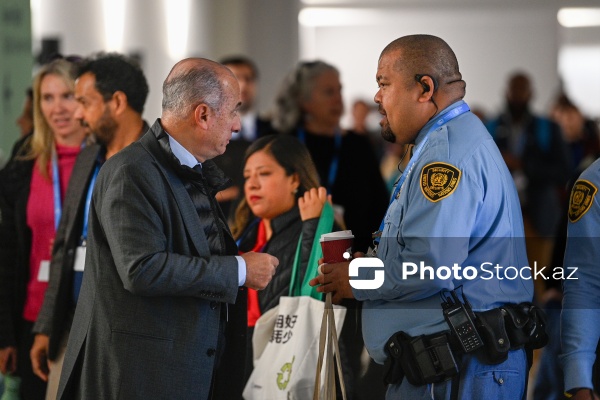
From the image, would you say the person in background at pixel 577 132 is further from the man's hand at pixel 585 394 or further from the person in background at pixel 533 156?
the man's hand at pixel 585 394

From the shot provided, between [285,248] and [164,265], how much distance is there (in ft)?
3.21

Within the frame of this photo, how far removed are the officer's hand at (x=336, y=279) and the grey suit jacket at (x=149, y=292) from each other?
308 millimetres

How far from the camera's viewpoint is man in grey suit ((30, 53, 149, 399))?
3645 millimetres

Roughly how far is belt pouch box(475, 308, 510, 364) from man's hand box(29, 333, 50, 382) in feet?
5.90

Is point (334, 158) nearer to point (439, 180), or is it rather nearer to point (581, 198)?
point (581, 198)

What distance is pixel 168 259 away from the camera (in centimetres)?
276

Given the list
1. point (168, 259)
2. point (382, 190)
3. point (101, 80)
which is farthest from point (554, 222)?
point (168, 259)

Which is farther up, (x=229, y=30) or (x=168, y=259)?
(x=229, y=30)

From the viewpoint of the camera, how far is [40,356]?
3.87m

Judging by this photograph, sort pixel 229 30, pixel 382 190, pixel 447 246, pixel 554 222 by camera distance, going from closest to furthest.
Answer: pixel 447 246
pixel 382 190
pixel 554 222
pixel 229 30

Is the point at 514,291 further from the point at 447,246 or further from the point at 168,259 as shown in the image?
the point at 168,259

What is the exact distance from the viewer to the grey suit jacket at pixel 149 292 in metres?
2.79

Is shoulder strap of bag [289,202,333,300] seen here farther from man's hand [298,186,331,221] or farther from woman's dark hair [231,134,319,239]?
woman's dark hair [231,134,319,239]

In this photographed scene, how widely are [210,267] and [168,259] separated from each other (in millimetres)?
127
